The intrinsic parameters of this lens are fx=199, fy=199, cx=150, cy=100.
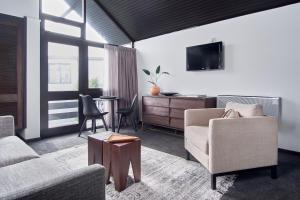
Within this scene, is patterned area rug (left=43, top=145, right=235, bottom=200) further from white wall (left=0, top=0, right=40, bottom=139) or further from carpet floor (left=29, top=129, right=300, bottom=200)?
white wall (left=0, top=0, right=40, bottom=139)

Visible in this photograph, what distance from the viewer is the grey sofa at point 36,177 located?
79 cm

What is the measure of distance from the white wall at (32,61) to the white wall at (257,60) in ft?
9.07

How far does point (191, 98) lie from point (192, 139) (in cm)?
129

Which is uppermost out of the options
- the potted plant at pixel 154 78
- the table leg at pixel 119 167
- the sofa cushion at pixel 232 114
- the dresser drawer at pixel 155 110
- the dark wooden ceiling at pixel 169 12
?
the dark wooden ceiling at pixel 169 12

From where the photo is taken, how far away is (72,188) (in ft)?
2.81

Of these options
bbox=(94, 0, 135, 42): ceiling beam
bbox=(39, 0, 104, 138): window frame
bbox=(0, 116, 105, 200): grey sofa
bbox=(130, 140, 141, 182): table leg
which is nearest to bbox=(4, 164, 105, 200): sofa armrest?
bbox=(0, 116, 105, 200): grey sofa

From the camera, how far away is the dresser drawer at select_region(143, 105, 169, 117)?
13.6 ft

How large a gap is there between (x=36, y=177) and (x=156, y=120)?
10.5 feet

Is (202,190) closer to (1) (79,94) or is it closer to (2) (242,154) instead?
(2) (242,154)

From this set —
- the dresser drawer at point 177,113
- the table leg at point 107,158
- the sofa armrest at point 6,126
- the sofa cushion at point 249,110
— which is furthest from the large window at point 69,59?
the sofa cushion at point 249,110

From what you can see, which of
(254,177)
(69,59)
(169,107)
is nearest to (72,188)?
(254,177)

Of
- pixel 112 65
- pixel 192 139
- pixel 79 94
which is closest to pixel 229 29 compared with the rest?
pixel 192 139

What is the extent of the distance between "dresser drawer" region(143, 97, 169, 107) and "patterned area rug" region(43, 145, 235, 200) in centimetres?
144

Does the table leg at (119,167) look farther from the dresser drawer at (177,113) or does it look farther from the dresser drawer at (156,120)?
the dresser drawer at (156,120)
